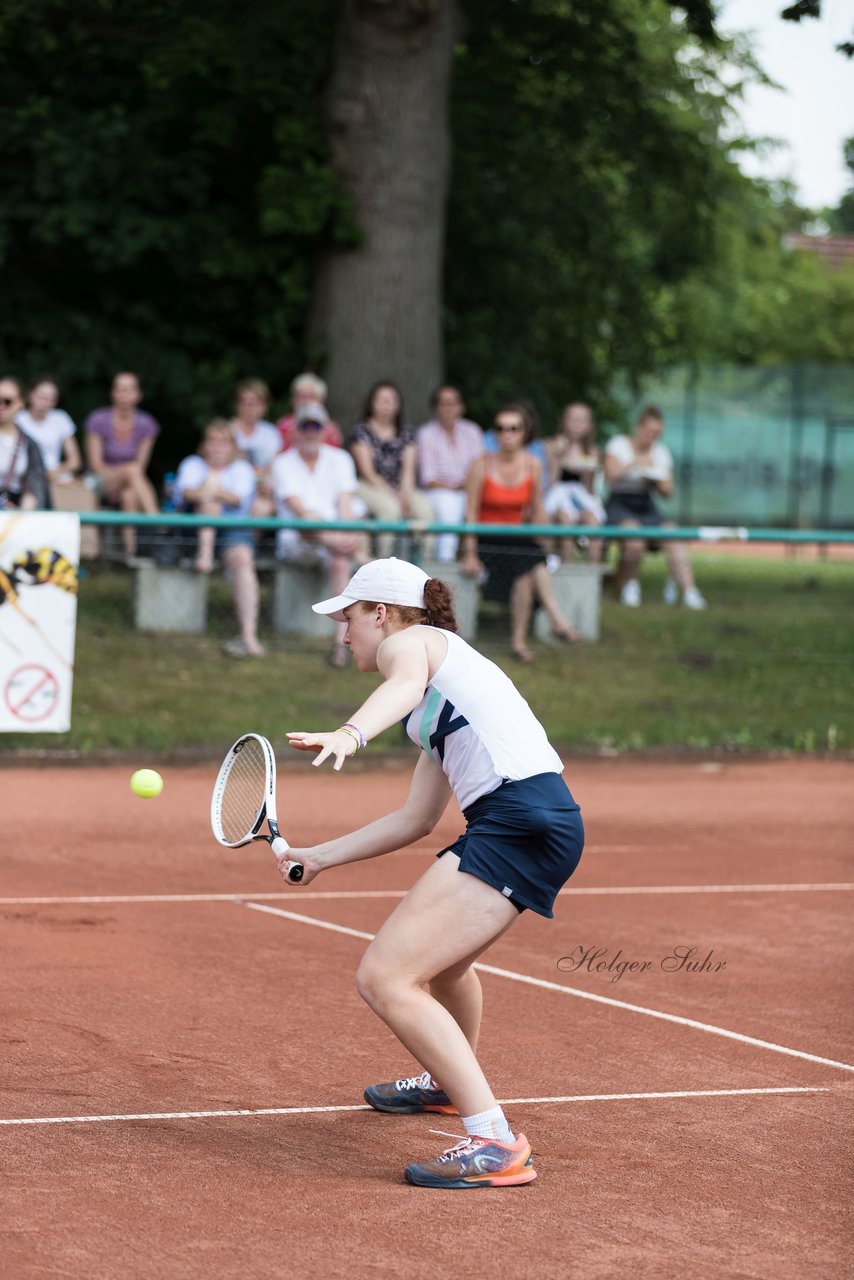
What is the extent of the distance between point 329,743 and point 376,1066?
1.97 meters

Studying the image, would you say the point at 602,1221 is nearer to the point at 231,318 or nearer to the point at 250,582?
the point at 250,582

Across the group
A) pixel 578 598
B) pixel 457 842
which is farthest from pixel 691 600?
pixel 457 842

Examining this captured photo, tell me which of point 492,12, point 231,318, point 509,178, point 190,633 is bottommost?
point 190,633

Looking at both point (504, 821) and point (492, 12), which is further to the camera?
point (492, 12)

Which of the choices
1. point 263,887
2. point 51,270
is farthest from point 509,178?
point 263,887

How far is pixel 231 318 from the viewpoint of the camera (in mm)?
18922

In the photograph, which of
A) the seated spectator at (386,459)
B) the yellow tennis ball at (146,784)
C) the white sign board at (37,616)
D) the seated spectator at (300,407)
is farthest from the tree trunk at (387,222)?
the yellow tennis ball at (146,784)

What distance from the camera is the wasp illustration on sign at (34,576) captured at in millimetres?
11984

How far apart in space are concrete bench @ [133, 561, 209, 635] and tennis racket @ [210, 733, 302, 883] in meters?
7.91

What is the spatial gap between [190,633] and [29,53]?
23.1ft

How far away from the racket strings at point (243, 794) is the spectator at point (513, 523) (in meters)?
8.07

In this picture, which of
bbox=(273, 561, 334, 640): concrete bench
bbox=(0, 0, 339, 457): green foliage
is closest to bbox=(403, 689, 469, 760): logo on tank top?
bbox=(273, 561, 334, 640): concrete bench

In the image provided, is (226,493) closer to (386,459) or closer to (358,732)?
(386,459)

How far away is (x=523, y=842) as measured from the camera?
5387 mm
